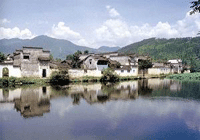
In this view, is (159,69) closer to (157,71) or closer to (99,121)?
(157,71)

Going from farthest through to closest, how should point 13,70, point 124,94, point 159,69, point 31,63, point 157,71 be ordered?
1. point 159,69
2. point 157,71
3. point 31,63
4. point 13,70
5. point 124,94

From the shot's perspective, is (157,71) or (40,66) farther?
(157,71)

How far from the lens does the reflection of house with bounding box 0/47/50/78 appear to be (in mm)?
30180

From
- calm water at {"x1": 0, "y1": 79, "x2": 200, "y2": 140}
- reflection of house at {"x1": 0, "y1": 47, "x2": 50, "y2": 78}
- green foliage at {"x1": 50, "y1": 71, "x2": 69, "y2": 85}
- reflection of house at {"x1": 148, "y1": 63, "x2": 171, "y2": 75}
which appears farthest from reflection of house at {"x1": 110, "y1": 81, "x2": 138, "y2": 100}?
reflection of house at {"x1": 148, "y1": 63, "x2": 171, "y2": 75}

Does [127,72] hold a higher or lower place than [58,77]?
higher

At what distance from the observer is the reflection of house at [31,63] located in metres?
30.2

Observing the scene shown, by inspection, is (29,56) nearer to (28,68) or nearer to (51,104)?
(28,68)

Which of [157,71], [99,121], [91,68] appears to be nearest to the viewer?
[99,121]

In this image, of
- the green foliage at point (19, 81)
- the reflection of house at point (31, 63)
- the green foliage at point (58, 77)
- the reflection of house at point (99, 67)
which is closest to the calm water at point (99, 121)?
the green foliage at point (19, 81)

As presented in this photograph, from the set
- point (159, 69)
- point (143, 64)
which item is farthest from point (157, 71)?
point (143, 64)

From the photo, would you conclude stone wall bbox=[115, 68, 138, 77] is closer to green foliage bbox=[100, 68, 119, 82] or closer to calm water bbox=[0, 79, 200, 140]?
green foliage bbox=[100, 68, 119, 82]

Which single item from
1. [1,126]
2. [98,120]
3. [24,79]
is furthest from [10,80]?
[98,120]

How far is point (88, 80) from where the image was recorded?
3338 centimetres

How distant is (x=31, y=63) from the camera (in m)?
30.9
